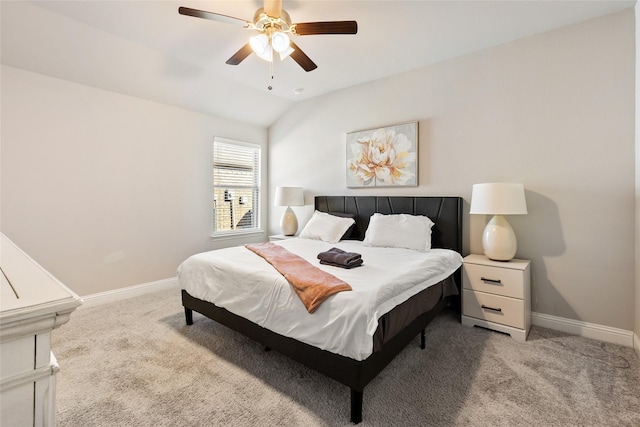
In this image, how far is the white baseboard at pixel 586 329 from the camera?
2.38 metres

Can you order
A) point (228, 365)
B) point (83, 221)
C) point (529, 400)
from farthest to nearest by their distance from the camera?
point (83, 221)
point (228, 365)
point (529, 400)

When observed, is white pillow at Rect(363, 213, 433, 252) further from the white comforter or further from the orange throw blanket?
the orange throw blanket

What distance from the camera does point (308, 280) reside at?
1.84m

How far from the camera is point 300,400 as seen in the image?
1.74 meters

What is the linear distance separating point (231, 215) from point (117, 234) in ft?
5.22

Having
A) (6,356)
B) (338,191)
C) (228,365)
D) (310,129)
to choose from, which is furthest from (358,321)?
(310,129)

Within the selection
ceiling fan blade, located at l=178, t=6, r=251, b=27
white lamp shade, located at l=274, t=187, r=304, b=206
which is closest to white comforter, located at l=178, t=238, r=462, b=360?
white lamp shade, located at l=274, t=187, r=304, b=206

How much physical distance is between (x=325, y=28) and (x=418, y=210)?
6.86 ft

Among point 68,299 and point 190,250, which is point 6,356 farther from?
point 190,250

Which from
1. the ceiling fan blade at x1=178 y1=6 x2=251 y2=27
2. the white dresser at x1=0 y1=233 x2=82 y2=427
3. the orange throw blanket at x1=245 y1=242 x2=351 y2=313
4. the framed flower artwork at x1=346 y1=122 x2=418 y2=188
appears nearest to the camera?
the white dresser at x1=0 y1=233 x2=82 y2=427

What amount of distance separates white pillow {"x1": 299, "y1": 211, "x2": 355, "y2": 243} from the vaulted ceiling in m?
1.80

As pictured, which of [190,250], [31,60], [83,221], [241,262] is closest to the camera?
[241,262]

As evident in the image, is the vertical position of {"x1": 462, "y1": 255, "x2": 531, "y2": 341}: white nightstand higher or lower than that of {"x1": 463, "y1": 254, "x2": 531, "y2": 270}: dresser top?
lower

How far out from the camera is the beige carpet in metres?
1.61
